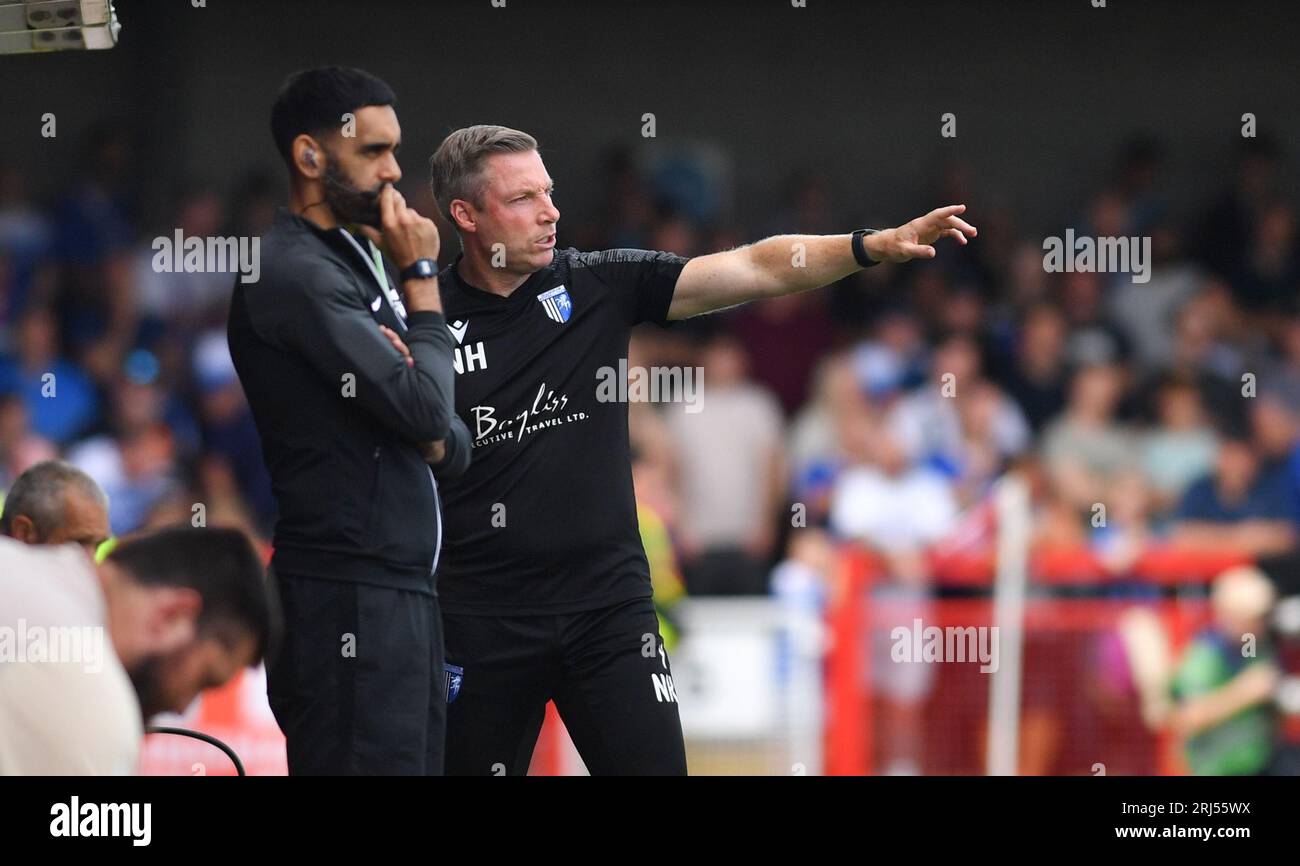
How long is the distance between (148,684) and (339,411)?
0.96 metres

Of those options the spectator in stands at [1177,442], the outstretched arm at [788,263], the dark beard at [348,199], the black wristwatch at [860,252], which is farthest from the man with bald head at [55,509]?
the spectator in stands at [1177,442]

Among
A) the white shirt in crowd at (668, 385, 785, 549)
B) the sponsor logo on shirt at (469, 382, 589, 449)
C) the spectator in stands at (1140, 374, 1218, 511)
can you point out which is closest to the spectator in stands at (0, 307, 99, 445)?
the white shirt in crowd at (668, 385, 785, 549)

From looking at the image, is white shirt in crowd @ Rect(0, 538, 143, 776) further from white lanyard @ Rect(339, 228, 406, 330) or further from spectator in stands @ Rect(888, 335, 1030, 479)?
spectator in stands @ Rect(888, 335, 1030, 479)

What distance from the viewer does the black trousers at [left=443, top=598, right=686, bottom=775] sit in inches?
206

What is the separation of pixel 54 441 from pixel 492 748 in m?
6.71

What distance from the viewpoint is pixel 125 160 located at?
1312 cm

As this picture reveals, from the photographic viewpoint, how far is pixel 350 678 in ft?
14.9

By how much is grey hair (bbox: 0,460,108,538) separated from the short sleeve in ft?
5.06

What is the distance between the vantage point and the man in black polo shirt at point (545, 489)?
5266 millimetres

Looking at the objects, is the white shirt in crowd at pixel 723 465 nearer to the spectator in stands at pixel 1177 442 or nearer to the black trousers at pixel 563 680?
the spectator in stands at pixel 1177 442

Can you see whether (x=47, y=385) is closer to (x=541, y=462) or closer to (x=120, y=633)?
(x=541, y=462)
